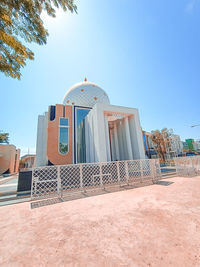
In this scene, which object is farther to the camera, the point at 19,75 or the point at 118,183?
the point at 118,183

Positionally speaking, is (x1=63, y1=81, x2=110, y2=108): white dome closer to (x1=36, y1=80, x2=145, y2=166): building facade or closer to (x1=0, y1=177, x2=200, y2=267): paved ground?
(x1=36, y1=80, x2=145, y2=166): building facade

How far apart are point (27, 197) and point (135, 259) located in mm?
4782

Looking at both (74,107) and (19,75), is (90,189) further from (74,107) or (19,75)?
(74,107)

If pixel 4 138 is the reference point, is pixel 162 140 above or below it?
below

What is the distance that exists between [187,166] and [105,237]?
8.41 m

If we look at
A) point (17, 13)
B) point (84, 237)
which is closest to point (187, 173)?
point (84, 237)

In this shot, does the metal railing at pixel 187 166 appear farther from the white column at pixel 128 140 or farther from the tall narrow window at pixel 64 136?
the tall narrow window at pixel 64 136

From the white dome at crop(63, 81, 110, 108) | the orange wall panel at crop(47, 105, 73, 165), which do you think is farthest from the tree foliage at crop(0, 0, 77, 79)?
the white dome at crop(63, 81, 110, 108)

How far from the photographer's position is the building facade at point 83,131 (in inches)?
403

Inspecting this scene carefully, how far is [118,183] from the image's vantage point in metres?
5.65

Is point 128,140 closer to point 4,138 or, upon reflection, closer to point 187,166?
point 187,166

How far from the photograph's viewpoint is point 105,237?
1.87m

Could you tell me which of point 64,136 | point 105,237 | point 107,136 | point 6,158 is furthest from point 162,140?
point 6,158

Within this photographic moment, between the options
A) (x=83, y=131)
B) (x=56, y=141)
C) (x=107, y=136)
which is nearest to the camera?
(x=107, y=136)
